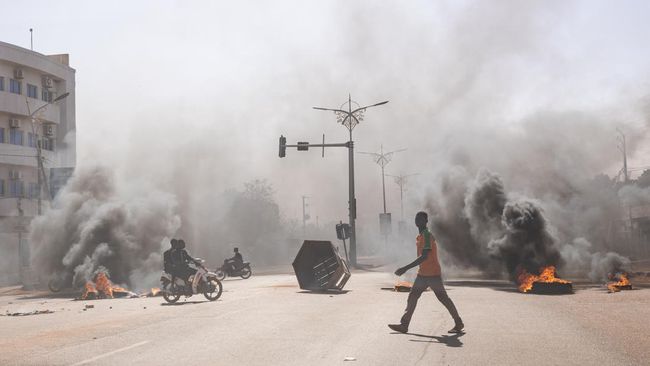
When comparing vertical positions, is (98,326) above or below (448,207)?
below

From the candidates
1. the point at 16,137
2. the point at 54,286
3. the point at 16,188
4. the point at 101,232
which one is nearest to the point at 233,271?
the point at 101,232

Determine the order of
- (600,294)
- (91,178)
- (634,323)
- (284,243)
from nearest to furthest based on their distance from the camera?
(634,323) < (600,294) < (91,178) < (284,243)

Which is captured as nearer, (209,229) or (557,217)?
(557,217)

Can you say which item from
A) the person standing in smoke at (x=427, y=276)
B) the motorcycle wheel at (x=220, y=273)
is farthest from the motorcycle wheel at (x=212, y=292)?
the motorcycle wheel at (x=220, y=273)

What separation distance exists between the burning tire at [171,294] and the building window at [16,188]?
38367 millimetres

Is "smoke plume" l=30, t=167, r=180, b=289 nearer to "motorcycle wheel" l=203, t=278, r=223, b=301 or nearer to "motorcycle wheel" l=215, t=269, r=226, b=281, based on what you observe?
"motorcycle wheel" l=215, t=269, r=226, b=281

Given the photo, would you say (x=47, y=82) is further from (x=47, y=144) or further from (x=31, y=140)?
(x=47, y=144)

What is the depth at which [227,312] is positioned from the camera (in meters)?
15.4

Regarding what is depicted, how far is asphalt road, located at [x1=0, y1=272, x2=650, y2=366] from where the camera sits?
8.87 m

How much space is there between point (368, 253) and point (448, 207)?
83.7 metres

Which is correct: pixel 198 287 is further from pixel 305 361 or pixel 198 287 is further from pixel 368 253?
pixel 368 253

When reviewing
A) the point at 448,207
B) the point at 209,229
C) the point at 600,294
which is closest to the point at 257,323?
the point at 600,294

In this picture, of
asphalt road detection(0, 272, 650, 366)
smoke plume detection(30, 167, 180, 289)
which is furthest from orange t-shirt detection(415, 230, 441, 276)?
smoke plume detection(30, 167, 180, 289)

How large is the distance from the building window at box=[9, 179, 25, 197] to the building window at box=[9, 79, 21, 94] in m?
6.58
